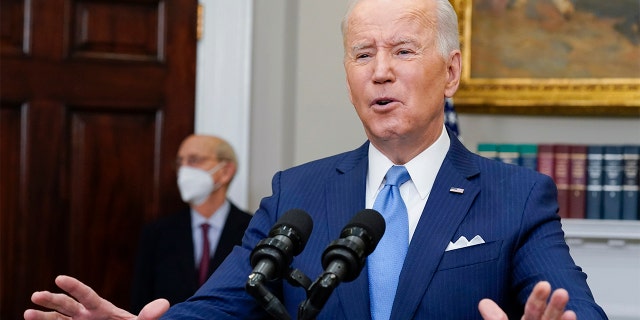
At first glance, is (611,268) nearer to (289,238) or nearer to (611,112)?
(611,112)

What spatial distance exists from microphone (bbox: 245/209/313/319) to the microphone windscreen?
88mm

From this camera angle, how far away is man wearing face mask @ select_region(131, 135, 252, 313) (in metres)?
4.99

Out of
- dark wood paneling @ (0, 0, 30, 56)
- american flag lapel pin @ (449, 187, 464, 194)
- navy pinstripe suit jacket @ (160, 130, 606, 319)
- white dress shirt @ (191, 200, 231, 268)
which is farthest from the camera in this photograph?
dark wood paneling @ (0, 0, 30, 56)

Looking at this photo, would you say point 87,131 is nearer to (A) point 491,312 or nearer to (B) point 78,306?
(B) point 78,306

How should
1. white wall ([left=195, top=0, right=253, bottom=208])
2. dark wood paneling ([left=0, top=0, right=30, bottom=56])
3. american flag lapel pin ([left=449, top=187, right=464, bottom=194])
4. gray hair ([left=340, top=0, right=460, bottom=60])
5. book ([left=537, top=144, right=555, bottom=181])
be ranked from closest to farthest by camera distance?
american flag lapel pin ([left=449, top=187, right=464, bottom=194]), gray hair ([left=340, top=0, right=460, bottom=60]), book ([left=537, top=144, right=555, bottom=181]), dark wood paneling ([left=0, top=0, right=30, bottom=56]), white wall ([left=195, top=0, right=253, bottom=208])

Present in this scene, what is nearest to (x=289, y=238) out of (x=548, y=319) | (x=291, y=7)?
(x=548, y=319)

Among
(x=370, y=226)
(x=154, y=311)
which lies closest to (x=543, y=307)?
(x=370, y=226)

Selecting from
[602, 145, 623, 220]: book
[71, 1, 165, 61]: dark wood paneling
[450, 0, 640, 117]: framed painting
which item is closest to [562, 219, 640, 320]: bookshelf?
[602, 145, 623, 220]: book

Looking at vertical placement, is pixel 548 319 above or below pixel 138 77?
below

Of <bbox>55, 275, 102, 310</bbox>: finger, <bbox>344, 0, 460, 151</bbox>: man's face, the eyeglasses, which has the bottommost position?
<bbox>55, 275, 102, 310</bbox>: finger

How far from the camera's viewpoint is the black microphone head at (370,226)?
1686mm

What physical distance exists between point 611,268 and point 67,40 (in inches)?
117

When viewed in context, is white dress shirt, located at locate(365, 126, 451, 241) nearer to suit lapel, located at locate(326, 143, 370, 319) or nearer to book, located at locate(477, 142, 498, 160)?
suit lapel, located at locate(326, 143, 370, 319)

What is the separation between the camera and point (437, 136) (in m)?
2.28
